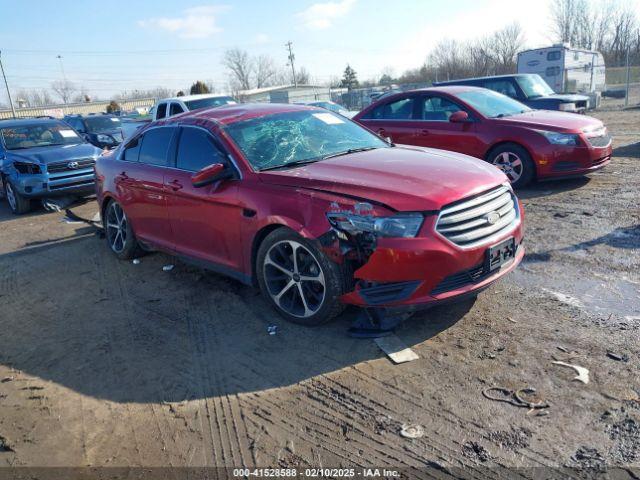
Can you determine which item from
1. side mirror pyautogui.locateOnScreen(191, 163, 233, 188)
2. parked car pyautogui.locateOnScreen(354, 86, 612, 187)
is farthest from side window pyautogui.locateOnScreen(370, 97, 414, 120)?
side mirror pyautogui.locateOnScreen(191, 163, 233, 188)

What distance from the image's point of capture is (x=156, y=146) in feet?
17.6

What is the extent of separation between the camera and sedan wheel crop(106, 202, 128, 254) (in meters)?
6.12

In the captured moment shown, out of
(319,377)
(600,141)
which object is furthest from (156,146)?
(600,141)

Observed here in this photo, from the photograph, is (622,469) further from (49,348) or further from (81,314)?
(81,314)

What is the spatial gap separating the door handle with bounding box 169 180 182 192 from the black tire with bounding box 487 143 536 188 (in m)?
5.06

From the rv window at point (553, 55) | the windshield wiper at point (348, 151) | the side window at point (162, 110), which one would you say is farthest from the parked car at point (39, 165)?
the rv window at point (553, 55)

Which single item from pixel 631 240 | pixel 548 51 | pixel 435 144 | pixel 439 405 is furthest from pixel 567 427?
pixel 548 51

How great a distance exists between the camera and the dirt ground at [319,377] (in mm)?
2664

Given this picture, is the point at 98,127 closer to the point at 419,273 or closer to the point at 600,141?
the point at 600,141

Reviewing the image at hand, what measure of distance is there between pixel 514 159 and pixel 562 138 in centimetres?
71

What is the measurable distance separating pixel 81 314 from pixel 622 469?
4436mm

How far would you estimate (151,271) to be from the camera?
→ 18.9ft

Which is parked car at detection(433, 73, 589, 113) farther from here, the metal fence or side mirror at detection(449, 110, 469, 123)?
the metal fence

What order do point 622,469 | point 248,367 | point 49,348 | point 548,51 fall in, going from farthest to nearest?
point 548,51, point 49,348, point 248,367, point 622,469
